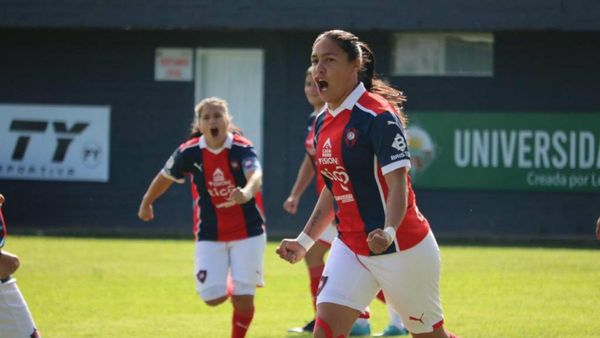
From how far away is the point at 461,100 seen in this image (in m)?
21.2

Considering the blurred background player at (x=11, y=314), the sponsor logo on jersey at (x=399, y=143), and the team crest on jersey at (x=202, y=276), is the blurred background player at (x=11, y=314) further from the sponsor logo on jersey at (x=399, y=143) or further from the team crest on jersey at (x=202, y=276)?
the team crest on jersey at (x=202, y=276)

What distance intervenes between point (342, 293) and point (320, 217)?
1.93ft

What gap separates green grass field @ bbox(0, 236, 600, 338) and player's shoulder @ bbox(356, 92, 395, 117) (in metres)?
4.12

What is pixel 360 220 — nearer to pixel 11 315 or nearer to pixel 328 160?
pixel 328 160

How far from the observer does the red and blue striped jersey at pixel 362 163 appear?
6.52 metres

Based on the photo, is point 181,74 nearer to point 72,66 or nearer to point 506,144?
point 72,66

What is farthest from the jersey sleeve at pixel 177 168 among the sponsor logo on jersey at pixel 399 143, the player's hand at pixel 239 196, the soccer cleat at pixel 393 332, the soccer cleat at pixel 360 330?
the sponsor logo on jersey at pixel 399 143

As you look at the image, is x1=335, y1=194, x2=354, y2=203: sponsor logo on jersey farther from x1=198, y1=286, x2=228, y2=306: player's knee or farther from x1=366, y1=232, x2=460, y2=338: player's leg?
x1=198, y1=286, x2=228, y2=306: player's knee

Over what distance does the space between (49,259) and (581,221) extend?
925 cm

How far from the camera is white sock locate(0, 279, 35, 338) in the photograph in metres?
6.78

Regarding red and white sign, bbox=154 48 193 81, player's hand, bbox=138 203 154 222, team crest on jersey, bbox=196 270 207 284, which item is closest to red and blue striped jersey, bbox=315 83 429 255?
player's hand, bbox=138 203 154 222

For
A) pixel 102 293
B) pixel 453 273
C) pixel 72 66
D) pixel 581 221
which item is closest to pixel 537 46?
pixel 581 221

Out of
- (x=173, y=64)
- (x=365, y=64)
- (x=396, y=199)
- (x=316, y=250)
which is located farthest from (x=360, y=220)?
(x=173, y=64)

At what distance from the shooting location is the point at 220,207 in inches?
Answer: 385
